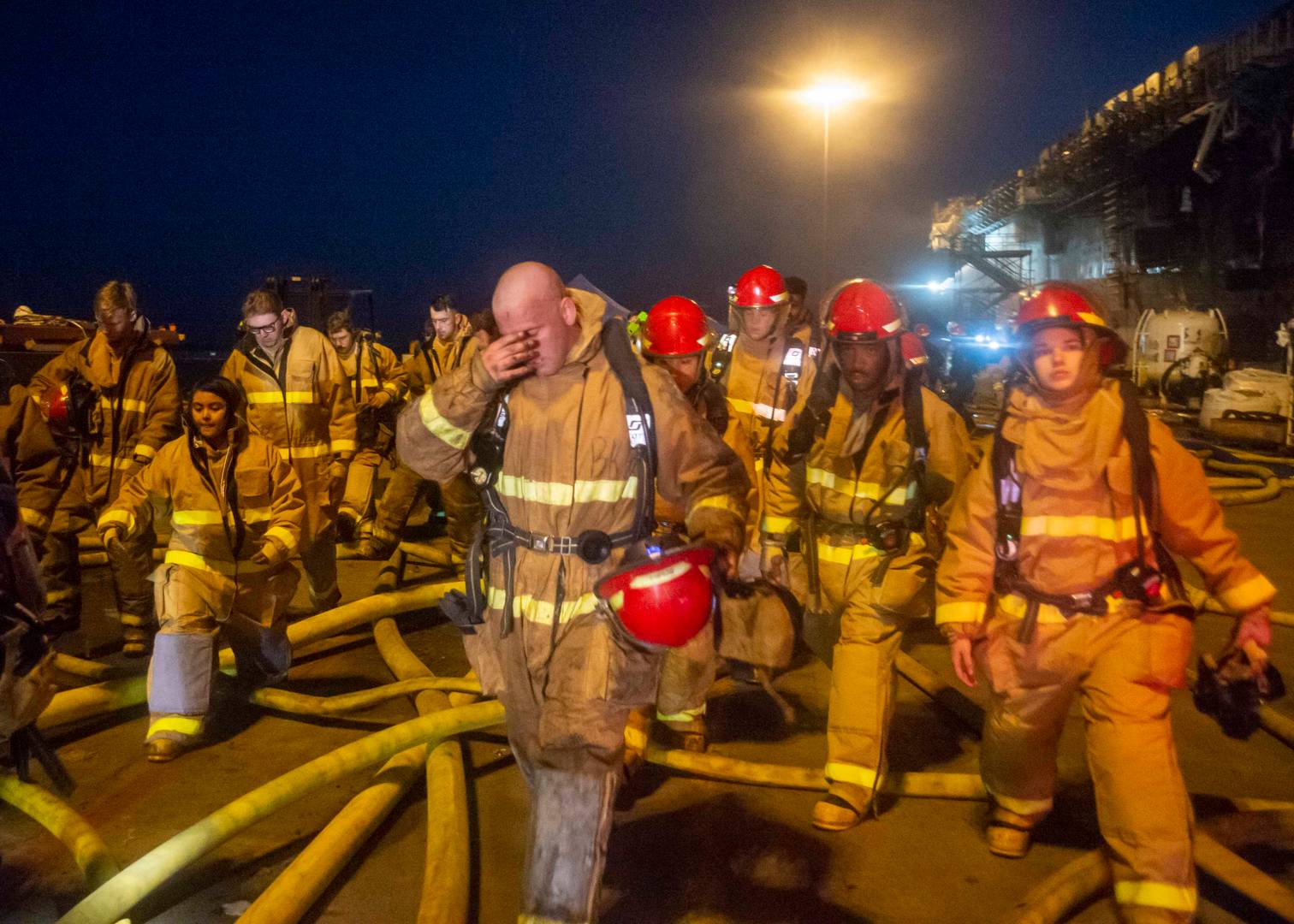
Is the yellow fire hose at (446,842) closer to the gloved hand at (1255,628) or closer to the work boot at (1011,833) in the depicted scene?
the work boot at (1011,833)

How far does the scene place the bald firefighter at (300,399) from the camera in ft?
19.4

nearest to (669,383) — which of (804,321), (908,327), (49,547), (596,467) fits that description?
(596,467)

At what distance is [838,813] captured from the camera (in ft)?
11.4

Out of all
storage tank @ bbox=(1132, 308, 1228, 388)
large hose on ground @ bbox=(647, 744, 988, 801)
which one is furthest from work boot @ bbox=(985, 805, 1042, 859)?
storage tank @ bbox=(1132, 308, 1228, 388)

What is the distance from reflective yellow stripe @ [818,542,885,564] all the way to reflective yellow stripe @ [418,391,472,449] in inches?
66.5

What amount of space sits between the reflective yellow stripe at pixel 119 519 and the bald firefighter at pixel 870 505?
303cm

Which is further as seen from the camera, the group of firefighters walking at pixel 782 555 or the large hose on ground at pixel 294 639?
the large hose on ground at pixel 294 639

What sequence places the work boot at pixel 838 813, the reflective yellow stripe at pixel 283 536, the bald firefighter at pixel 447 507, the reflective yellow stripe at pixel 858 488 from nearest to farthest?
the work boot at pixel 838 813 → the reflective yellow stripe at pixel 858 488 → the reflective yellow stripe at pixel 283 536 → the bald firefighter at pixel 447 507

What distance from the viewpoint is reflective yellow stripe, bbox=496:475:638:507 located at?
2625 millimetres

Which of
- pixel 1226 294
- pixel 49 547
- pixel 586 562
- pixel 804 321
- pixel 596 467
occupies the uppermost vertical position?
pixel 1226 294

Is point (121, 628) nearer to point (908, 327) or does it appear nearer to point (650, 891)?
point (650, 891)

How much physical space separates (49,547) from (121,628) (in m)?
0.72

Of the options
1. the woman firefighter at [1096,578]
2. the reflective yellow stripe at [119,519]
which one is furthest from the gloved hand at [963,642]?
the reflective yellow stripe at [119,519]

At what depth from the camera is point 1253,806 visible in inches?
133
